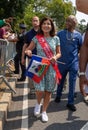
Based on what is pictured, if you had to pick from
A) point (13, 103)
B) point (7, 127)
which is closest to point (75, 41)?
point (13, 103)

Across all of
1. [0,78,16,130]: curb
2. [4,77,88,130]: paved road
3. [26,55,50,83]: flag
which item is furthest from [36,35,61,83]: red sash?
[0,78,16,130]: curb

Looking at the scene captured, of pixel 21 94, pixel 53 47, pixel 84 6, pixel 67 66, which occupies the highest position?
pixel 84 6

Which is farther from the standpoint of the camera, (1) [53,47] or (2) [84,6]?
(1) [53,47]

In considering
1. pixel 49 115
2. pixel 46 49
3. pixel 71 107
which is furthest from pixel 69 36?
pixel 49 115

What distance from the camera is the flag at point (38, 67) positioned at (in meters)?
7.25

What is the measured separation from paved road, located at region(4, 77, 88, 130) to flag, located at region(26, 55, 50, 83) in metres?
0.74

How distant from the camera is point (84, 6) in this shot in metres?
3.54

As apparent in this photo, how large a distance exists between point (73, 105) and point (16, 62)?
5287mm

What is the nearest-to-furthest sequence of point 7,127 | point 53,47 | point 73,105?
point 7,127 → point 53,47 → point 73,105

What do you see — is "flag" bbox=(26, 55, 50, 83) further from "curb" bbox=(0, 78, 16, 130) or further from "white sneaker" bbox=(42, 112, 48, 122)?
"curb" bbox=(0, 78, 16, 130)

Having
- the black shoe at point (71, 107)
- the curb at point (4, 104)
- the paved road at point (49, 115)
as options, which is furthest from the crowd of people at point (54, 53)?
the curb at point (4, 104)

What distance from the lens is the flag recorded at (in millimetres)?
7246

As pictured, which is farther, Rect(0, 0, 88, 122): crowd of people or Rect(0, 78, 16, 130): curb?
Rect(0, 0, 88, 122): crowd of people

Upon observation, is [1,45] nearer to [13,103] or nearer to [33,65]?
[13,103]
